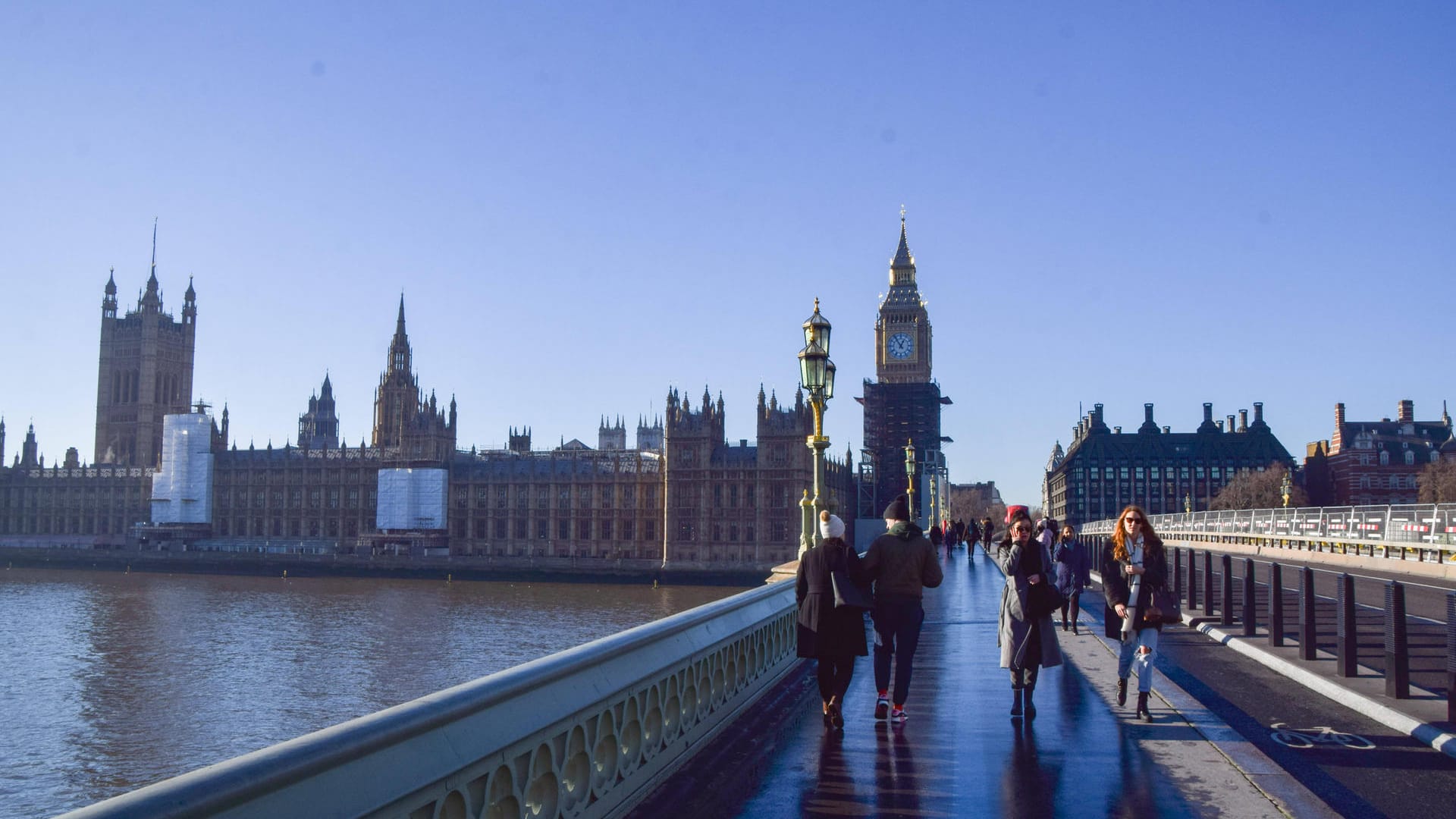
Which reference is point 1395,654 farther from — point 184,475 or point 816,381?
point 184,475

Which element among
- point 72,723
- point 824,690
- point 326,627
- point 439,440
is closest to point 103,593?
point 326,627

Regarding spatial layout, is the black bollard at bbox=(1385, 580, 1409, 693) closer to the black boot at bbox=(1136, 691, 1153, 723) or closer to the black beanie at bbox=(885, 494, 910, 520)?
the black boot at bbox=(1136, 691, 1153, 723)

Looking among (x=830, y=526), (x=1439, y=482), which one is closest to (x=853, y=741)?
(x=830, y=526)

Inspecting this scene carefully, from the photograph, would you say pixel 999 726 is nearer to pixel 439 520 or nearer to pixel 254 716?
pixel 254 716

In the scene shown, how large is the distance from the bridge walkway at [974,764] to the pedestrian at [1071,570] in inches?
174

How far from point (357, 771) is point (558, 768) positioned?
6.08ft

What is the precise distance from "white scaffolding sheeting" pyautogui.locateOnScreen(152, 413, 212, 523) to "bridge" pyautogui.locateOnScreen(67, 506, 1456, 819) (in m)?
125

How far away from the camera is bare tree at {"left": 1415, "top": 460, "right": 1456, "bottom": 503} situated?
79.5 m

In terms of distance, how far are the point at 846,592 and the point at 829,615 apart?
27cm

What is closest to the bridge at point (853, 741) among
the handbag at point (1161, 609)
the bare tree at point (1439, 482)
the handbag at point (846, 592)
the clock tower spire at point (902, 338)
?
the handbag at point (1161, 609)

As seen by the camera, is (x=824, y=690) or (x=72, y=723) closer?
(x=824, y=690)

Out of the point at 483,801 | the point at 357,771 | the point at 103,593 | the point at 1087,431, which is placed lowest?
the point at 103,593

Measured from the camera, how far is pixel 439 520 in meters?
114

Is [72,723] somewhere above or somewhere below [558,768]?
below
